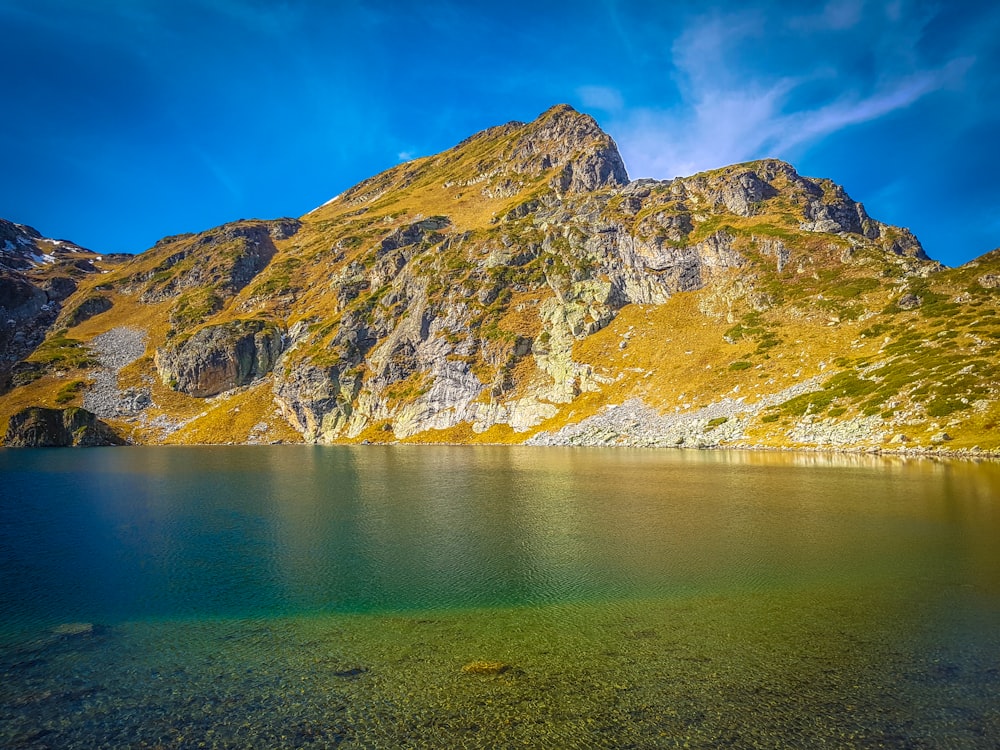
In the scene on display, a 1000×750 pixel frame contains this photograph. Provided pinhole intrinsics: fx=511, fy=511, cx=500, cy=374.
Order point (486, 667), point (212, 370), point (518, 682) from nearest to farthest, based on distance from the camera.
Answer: point (518, 682) < point (486, 667) < point (212, 370)

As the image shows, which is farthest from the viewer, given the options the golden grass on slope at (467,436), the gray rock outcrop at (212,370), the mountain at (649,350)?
the gray rock outcrop at (212,370)

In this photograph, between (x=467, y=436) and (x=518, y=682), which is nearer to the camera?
(x=518, y=682)

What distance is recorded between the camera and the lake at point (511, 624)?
509 inches

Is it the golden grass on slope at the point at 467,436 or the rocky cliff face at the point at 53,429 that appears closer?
the golden grass on slope at the point at 467,436

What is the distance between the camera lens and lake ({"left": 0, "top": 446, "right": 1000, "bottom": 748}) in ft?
42.4

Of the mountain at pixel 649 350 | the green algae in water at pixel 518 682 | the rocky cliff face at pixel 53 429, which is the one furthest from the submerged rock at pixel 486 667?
the rocky cliff face at pixel 53 429

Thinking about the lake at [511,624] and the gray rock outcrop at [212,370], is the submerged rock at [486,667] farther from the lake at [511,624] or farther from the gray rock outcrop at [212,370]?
the gray rock outcrop at [212,370]

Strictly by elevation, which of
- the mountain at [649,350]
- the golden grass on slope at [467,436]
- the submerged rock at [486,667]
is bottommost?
the submerged rock at [486,667]

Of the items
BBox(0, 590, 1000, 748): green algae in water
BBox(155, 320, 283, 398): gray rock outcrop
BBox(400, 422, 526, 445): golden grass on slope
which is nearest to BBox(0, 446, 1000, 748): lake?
BBox(0, 590, 1000, 748): green algae in water

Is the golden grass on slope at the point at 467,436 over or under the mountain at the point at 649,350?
under

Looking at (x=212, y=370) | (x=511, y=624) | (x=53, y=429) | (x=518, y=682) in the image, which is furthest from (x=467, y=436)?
(x=518, y=682)

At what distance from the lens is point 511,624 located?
19531mm

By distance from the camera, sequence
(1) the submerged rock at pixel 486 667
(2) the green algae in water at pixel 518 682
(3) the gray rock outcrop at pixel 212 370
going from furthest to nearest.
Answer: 1. (3) the gray rock outcrop at pixel 212 370
2. (1) the submerged rock at pixel 486 667
3. (2) the green algae in water at pixel 518 682

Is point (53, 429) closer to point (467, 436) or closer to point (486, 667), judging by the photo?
point (467, 436)
